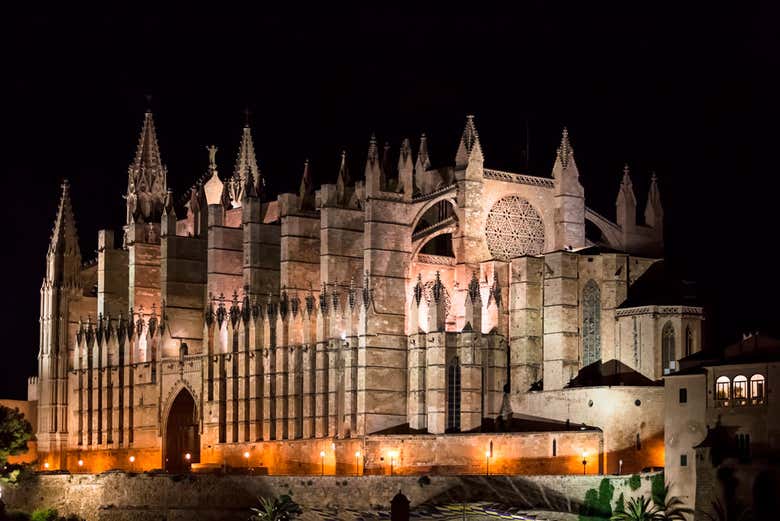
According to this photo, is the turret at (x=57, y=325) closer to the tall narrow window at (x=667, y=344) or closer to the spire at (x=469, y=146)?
the spire at (x=469, y=146)

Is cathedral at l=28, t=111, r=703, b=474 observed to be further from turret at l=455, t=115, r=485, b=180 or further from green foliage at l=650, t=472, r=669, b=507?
green foliage at l=650, t=472, r=669, b=507

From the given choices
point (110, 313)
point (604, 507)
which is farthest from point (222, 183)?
point (604, 507)

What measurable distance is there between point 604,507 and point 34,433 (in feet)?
150

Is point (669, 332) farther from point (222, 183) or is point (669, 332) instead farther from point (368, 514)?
point (222, 183)

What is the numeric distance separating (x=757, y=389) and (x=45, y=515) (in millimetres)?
37998

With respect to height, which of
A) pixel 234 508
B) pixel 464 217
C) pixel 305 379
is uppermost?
pixel 464 217

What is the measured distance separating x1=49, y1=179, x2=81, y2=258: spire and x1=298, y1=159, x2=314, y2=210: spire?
19.7 metres

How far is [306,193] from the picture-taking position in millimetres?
97625

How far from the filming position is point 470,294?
86.7 metres

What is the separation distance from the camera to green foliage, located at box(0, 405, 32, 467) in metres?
103

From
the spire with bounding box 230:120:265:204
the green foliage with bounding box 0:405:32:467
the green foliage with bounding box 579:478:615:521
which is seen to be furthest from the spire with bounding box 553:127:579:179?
the green foliage with bounding box 0:405:32:467

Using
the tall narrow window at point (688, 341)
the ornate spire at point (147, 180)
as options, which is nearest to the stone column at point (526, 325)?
the tall narrow window at point (688, 341)

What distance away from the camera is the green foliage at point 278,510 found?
83.6 meters

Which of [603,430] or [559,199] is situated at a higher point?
[559,199]
